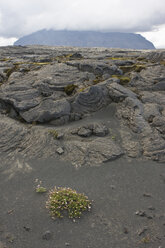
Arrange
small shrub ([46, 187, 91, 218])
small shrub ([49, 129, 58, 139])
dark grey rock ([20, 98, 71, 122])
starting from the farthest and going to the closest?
1. dark grey rock ([20, 98, 71, 122])
2. small shrub ([49, 129, 58, 139])
3. small shrub ([46, 187, 91, 218])

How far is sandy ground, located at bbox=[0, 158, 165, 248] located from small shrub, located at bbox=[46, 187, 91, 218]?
1.46 ft

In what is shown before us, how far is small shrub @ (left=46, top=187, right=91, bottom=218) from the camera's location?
13.9 meters

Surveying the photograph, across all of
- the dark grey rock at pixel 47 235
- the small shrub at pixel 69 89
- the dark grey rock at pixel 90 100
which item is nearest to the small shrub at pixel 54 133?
the dark grey rock at pixel 90 100

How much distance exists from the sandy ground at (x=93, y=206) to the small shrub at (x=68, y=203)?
0.44m

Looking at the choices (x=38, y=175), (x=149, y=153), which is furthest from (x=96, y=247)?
(x=149, y=153)

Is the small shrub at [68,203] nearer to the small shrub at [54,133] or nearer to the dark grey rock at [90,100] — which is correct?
the small shrub at [54,133]

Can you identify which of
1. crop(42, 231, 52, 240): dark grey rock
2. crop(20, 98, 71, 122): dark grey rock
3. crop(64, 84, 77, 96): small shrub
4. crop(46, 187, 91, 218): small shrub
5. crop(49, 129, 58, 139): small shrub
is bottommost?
crop(42, 231, 52, 240): dark grey rock

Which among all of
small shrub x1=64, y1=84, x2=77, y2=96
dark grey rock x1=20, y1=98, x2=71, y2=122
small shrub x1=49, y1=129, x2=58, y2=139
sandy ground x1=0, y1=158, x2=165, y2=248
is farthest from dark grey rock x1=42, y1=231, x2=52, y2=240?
small shrub x1=64, y1=84, x2=77, y2=96

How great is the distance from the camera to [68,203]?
14.4 meters

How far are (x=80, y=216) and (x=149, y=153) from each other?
35.0 feet

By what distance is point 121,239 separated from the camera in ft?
40.4

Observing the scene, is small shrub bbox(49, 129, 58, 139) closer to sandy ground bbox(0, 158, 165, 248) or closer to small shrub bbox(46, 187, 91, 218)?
sandy ground bbox(0, 158, 165, 248)

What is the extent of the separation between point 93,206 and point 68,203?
1942 millimetres

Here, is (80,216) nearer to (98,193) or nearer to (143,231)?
(98,193)
